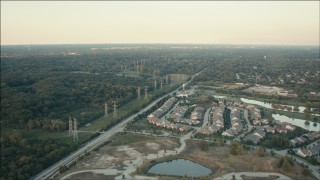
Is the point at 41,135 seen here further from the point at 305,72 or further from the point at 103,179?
the point at 305,72

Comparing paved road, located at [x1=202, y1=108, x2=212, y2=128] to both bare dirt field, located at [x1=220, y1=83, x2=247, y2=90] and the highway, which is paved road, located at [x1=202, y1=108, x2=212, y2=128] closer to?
the highway

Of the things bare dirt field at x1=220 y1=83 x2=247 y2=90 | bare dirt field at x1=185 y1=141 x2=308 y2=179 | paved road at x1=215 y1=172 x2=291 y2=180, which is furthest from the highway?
bare dirt field at x1=220 y1=83 x2=247 y2=90

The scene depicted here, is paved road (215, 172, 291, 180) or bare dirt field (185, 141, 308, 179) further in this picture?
bare dirt field (185, 141, 308, 179)

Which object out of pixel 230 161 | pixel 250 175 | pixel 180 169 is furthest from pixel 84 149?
pixel 250 175

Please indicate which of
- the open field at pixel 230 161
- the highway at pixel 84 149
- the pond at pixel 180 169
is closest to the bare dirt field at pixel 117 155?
the highway at pixel 84 149

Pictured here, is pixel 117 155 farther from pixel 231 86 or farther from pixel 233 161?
pixel 231 86

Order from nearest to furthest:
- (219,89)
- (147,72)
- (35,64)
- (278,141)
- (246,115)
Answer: (278,141)
(246,115)
(219,89)
(35,64)
(147,72)

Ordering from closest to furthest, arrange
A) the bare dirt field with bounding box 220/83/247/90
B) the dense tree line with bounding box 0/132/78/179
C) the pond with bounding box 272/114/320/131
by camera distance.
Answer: the dense tree line with bounding box 0/132/78/179 < the pond with bounding box 272/114/320/131 < the bare dirt field with bounding box 220/83/247/90

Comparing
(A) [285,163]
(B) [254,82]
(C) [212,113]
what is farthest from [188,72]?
(A) [285,163]
